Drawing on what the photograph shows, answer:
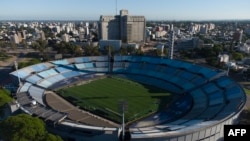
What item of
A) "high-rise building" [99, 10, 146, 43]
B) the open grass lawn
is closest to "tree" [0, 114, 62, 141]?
the open grass lawn

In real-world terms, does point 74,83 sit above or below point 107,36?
below

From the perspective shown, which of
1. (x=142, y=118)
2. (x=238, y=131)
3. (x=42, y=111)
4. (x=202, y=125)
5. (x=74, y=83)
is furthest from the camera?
(x=74, y=83)

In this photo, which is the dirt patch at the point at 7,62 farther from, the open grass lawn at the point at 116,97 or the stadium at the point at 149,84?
the open grass lawn at the point at 116,97

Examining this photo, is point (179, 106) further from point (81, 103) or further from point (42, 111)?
point (42, 111)

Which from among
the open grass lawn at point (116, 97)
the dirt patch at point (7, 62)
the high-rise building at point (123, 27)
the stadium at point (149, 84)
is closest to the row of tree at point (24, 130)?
the stadium at point (149, 84)

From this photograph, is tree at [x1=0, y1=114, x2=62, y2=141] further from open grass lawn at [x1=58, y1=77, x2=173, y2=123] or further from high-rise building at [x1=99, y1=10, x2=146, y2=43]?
high-rise building at [x1=99, y1=10, x2=146, y2=43]

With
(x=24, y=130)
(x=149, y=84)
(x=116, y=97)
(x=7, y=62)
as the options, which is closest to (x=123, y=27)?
(x=7, y=62)

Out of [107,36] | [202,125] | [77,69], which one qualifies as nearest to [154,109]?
[202,125]
